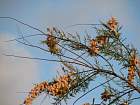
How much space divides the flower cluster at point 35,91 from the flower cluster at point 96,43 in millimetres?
697

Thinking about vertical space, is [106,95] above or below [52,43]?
below

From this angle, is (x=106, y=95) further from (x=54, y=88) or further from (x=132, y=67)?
(x=54, y=88)

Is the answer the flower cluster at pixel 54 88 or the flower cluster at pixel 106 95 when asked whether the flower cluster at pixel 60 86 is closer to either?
the flower cluster at pixel 54 88

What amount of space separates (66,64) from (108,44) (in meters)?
0.61

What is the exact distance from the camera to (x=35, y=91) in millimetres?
3193

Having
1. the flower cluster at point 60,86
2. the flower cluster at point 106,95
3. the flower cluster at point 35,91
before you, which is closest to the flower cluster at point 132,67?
the flower cluster at point 106,95

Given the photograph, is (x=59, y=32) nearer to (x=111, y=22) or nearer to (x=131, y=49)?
(x=111, y=22)

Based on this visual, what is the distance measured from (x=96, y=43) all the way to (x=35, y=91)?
101 centimetres

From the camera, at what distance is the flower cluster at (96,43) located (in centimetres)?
361

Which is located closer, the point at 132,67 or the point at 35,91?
the point at 35,91

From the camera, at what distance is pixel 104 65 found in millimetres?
3625

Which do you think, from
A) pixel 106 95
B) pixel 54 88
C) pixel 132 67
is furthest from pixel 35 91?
pixel 132 67

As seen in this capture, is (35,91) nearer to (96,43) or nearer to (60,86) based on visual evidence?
(60,86)

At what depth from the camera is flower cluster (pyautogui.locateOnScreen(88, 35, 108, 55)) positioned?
3.61m
